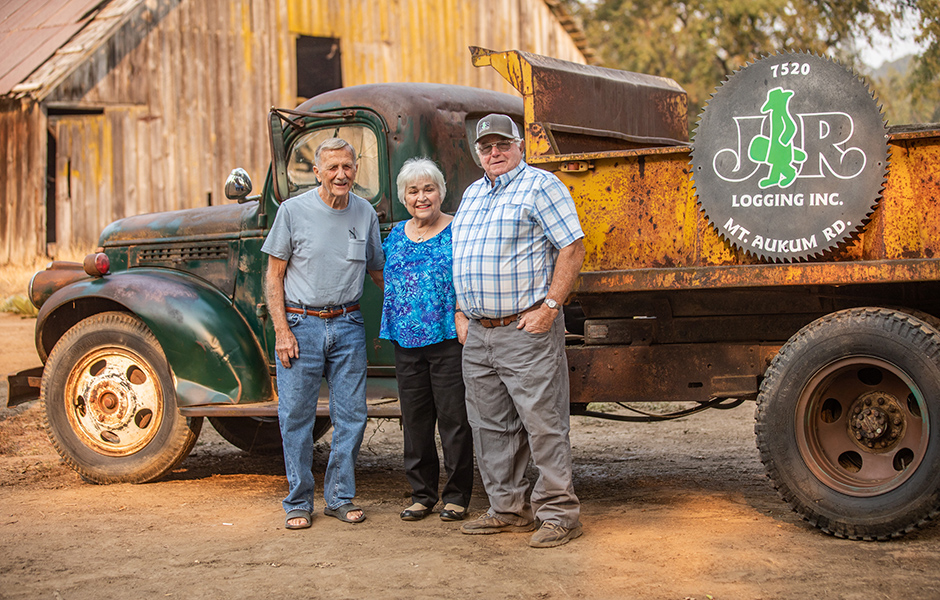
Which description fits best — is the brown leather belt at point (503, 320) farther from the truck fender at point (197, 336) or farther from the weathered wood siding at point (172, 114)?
the weathered wood siding at point (172, 114)

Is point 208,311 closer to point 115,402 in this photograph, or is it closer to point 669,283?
point 115,402

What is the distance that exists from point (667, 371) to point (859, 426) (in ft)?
3.00

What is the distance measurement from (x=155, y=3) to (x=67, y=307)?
1027cm

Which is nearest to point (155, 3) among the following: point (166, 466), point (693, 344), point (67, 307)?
point (67, 307)

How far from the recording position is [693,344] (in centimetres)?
477

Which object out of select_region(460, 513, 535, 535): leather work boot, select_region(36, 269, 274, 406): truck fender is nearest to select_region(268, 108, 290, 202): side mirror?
select_region(36, 269, 274, 406): truck fender

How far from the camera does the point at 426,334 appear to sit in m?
4.72

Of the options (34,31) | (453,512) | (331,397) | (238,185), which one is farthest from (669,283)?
(34,31)

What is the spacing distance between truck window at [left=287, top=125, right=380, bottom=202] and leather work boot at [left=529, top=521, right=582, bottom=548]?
6.88ft

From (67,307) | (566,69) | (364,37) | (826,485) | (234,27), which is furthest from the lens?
(364,37)

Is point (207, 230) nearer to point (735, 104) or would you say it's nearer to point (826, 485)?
point (735, 104)

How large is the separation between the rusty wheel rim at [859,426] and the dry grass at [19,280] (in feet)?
32.7

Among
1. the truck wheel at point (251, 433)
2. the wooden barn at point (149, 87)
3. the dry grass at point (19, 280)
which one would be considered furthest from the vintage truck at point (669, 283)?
the wooden barn at point (149, 87)

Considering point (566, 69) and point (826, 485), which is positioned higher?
point (566, 69)
